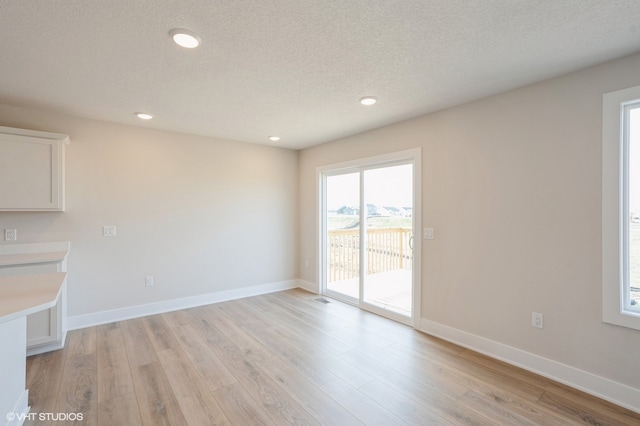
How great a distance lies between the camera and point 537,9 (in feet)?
5.14

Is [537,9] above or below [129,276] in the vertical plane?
above

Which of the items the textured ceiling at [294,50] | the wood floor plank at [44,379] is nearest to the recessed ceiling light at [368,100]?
the textured ceiling at [294,50]

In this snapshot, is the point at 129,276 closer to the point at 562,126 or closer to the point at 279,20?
the point at 279,20

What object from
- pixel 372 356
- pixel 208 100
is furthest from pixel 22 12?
pixel 372 356

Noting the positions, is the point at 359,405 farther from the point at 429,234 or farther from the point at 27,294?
the point at 27,294

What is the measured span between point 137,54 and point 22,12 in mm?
560

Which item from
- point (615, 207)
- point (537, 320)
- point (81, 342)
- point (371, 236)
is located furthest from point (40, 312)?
point (615, 207)

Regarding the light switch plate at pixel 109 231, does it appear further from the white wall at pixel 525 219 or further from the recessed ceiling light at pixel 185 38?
the white wall at pixel 525 219

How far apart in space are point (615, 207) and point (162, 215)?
4.63m

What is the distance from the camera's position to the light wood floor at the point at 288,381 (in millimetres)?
1912

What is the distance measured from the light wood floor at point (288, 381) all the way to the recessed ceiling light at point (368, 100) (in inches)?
96.5

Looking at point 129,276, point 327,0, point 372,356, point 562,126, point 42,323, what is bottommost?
Result: point 372,356

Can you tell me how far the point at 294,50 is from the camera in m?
1.97

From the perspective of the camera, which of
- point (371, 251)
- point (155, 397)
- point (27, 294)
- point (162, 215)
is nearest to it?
point (27, 294)
